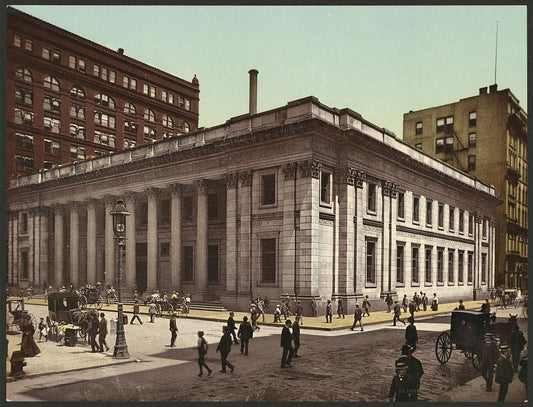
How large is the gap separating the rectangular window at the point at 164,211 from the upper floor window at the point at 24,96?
23713 mm

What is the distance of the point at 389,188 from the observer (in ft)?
129

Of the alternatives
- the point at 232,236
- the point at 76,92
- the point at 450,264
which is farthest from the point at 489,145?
the point at 76,92

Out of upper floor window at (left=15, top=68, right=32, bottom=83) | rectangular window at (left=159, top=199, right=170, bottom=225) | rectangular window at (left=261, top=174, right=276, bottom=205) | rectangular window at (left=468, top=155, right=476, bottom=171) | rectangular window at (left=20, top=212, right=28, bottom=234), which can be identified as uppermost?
rectangular window at (left=468, top=155, right=476, bottom=171)

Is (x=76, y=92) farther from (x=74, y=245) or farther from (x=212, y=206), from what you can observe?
(x=74, y=245)

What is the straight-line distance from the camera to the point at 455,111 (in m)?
47.2

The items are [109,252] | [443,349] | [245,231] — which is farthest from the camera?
[109,252]

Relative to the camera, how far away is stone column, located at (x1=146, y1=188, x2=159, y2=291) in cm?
4256

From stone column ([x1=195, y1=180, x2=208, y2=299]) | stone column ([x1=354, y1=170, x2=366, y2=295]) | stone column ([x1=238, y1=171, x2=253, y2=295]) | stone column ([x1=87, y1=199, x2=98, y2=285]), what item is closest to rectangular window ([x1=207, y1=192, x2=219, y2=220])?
stone column ([x1=195, y1=180, x2=208, y2=299])

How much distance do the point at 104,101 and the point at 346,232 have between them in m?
19.2

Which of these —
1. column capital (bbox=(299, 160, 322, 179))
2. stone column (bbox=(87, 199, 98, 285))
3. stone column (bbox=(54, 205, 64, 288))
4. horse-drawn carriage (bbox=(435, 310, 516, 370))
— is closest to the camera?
horse-drawn carriage (bbox=(435, 310, 516, 370))

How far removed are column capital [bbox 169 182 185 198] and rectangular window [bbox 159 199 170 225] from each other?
113 inches

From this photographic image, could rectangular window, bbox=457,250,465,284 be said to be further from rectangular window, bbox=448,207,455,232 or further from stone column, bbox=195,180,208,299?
stone column, bbox=195,180,208,299

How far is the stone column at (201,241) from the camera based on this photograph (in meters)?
38.7

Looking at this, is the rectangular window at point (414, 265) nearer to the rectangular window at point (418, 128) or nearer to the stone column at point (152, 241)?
the rectangular window at point (418, 128)
